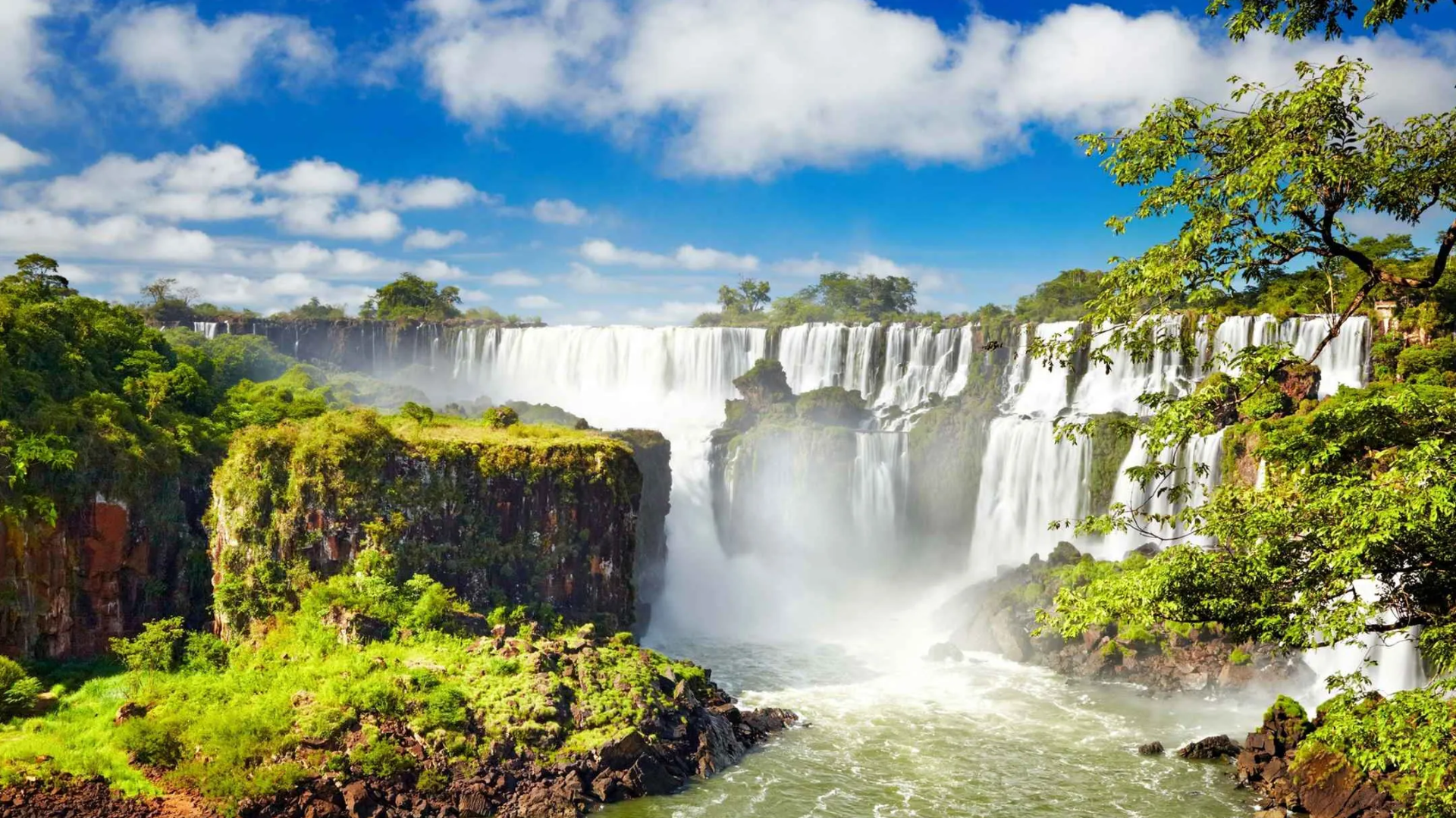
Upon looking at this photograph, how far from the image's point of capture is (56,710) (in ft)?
72.7

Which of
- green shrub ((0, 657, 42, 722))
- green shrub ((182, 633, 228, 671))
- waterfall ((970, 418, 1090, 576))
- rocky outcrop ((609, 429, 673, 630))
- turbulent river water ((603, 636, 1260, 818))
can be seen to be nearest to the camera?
turbulent river water ((603, 636, 1260, 818))

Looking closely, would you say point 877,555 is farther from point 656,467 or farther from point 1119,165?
point 1119,165

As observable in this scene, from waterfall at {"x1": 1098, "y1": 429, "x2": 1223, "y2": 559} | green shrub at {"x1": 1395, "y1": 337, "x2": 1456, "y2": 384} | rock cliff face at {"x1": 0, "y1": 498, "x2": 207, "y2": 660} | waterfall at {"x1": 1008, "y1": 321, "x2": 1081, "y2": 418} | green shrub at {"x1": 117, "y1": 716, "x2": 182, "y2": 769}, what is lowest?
green shrub at {"x1": 117, "y1": 716, "x2": 182, "y2": 769}

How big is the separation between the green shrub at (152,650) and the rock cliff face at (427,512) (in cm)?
147

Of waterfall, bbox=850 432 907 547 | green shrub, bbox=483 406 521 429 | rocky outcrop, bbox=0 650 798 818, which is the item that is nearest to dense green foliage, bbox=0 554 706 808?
rocky outcrop, bbox=0 650 798 818

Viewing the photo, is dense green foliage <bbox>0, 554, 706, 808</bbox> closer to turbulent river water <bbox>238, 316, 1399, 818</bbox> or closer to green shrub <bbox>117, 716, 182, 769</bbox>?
green shrub <bbox>117, 716, 182, 769</bbox>

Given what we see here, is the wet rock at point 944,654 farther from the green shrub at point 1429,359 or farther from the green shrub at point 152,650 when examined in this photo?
the green shrub at point 152,650

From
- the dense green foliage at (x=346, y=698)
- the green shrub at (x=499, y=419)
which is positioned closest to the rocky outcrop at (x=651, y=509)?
the green shrub at (x=499, y=419)

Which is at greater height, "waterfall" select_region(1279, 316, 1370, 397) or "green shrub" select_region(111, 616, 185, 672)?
"waterfall" select_region(1279, 316, 1370, 397)

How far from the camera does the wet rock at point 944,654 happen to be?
108 ft

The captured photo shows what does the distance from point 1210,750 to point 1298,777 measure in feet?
9.81

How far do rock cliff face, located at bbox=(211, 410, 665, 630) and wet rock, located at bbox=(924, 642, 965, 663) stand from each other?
1102 cm

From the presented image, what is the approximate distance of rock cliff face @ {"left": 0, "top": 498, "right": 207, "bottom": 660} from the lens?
24250mm

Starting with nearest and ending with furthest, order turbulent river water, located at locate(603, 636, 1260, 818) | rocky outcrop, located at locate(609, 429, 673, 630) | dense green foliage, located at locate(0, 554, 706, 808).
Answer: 1. dense green foliage, located at locate(0, 554, 706, 808)
2. turbulent river water, located at locate(603, 636, 1260, 818)
3. rocky outcrop, located at locate(609, 429, 673, 630)
